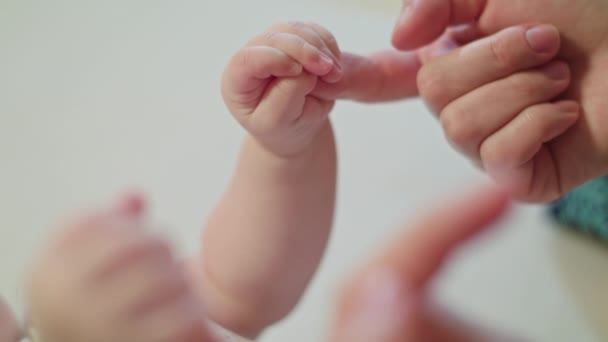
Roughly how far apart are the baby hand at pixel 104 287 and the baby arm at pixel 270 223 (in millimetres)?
142

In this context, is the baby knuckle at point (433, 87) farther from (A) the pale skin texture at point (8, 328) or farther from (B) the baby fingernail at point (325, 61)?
(A) the pale skin texture at point (8, 328)

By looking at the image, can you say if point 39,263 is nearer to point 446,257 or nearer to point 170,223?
point 446,257

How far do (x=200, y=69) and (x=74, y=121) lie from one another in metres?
0.16

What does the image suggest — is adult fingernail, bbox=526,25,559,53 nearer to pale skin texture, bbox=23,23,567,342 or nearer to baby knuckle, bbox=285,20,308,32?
pale skin texture, bbox=23,23,567,342

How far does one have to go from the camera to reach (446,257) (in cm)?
23

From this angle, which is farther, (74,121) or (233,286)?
(74,121)

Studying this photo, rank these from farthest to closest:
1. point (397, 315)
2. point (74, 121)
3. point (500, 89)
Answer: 1. point (74, 121)
2. point (500, 89)
3. point (397, 315)

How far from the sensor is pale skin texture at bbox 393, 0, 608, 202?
0.33m

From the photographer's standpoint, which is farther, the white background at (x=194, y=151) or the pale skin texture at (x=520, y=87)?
the white background at (x=194, y=151)

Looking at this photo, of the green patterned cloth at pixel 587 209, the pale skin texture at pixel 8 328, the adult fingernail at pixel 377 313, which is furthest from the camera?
the green patterned cloth at pixel 587 209

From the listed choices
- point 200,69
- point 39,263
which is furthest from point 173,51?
point 39,263

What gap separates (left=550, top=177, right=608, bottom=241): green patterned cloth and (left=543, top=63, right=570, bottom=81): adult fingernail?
0.25 m

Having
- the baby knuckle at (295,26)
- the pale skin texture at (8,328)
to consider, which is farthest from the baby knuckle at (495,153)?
the pale skin texture at (8,328)

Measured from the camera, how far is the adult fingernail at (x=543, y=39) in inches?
12.8
